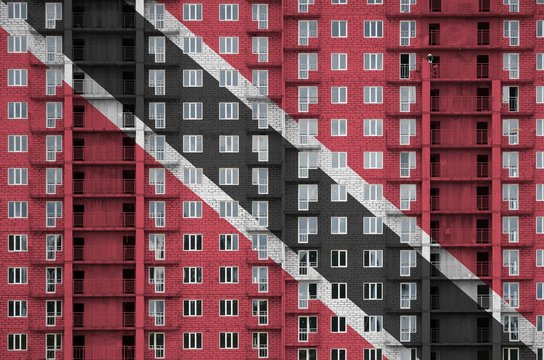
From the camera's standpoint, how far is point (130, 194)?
79.2 m

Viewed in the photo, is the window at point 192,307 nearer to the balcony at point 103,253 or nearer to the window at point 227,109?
the balcony at point 103,253

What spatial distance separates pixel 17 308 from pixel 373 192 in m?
30.8

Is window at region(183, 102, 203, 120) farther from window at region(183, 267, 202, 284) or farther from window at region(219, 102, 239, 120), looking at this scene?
window at region(183, 267, 202, 284)

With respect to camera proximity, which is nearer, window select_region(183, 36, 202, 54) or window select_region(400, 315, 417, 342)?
window select_region(400, 315, 417, 342)

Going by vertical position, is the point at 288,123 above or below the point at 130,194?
above

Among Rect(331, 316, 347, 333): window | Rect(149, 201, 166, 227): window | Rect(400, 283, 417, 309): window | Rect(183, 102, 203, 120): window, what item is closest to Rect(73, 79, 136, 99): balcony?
Rect(183, 102, 203, 120): window

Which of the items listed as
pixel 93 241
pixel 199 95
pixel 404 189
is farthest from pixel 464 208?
pixel 93 241

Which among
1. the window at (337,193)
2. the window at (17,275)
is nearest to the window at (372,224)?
the window at (337,193)

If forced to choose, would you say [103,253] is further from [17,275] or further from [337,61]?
[337,61]

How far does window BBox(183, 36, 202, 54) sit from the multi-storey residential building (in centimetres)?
12

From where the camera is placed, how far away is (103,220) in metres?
79.4

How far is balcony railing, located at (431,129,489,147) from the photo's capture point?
80250mm

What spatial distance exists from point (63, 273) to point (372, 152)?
27279mm

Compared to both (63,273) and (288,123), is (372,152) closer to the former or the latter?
(288,123)
